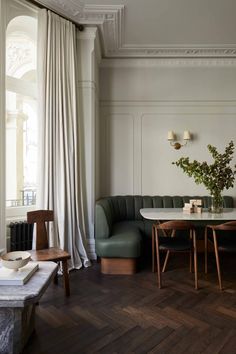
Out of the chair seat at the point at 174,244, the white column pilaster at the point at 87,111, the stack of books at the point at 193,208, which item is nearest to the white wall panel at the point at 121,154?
the white column pilaster at the point at 87,111

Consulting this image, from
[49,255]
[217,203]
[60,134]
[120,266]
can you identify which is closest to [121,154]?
[60,134]

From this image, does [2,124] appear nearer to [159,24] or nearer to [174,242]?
[174,242]

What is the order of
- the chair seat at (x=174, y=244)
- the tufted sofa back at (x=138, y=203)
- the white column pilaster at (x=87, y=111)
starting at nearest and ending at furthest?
the chair seat at (x=174, y=244), the white column pilaster at (x=87, y=111), the tufted sofa back at (x=138, y=203)

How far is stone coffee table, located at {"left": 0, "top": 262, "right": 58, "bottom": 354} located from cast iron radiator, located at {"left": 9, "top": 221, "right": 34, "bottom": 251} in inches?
60.6

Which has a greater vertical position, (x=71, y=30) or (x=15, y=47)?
(x=71, y=30)

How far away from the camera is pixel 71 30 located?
3.75 m

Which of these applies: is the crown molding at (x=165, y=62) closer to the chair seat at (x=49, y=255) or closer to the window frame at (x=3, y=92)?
the window frame at (x=3, y=92)

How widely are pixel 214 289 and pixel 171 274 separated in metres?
0.59

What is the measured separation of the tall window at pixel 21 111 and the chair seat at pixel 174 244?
199cm

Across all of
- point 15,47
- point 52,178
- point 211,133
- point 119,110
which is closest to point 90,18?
point 15,47

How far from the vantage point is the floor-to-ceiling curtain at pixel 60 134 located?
342 cm

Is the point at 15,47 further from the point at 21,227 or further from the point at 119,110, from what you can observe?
the point at 21,227

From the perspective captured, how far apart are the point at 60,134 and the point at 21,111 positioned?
0.71m

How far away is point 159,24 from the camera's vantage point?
3.93 m
